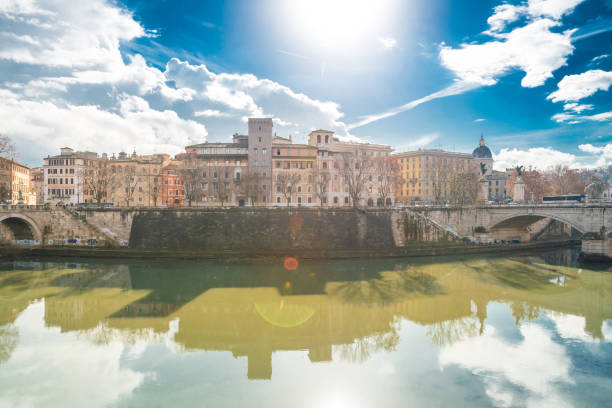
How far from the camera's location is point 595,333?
15.3 meters

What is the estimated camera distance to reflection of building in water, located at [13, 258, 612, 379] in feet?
46.8

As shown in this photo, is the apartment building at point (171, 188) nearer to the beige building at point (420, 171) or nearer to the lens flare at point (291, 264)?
the lens flare at point (291, 264)

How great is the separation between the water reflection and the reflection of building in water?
0.08 m

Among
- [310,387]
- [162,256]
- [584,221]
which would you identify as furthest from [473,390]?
[584,221]

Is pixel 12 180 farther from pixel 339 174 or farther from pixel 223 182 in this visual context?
pixel 339 174

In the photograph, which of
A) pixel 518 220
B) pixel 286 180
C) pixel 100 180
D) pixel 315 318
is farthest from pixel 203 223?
pixel 518 220

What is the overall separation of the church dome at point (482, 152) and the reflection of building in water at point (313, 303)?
182ft

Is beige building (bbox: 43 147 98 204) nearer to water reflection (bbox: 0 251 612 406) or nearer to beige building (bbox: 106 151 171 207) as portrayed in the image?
beige building (bbox: 106 151 171 207)

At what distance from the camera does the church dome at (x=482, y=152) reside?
252 feet

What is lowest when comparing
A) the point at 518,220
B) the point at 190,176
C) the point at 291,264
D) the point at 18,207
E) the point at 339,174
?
the point at 291,264

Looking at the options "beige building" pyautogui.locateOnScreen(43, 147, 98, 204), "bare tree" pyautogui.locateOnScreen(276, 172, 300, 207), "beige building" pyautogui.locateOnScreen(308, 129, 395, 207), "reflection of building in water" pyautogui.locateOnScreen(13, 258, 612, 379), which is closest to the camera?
"reflection of building in water" pyautogui.locateOnScreen(13, 258, 612, 379)

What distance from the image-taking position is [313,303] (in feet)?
61.5

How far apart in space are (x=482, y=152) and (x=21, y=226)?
8705cm

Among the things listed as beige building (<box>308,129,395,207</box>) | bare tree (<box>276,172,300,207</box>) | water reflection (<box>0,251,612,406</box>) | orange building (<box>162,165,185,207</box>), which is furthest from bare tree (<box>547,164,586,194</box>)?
orange building (<box>162,165,185,207</box>)
